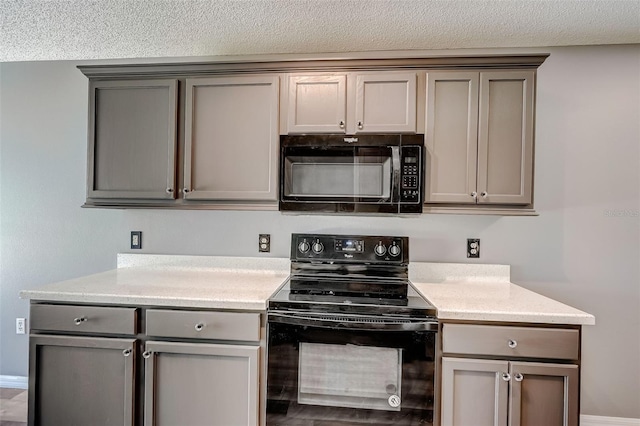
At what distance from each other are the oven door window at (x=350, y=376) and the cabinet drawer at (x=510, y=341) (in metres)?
0.25

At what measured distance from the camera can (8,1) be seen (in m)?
1.73

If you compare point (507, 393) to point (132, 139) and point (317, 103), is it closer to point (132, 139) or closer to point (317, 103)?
point (317, 103)

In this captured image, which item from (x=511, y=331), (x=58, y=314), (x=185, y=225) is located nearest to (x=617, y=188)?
(x=511, y=331)

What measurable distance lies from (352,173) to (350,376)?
97 cm

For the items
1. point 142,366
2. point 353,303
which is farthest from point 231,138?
point 142,366

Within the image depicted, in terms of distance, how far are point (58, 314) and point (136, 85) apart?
124cm

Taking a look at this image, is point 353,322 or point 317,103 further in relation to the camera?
point 317,103

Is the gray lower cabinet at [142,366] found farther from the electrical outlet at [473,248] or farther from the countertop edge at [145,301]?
the electrical outlet at [473,248]

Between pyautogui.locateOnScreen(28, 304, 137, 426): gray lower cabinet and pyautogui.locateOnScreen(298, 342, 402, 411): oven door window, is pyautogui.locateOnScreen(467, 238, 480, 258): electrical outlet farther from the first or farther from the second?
pyautogui.locateOnScreen(28, 304, 137, 426): gray lower cabinet

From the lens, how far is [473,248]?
2070 mm

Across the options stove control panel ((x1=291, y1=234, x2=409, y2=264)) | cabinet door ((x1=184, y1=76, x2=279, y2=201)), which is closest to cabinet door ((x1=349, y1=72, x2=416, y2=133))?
cabinet door ((x1=184, y1=76, x2=279, y2=201))

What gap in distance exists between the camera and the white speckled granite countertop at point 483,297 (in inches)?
54.5

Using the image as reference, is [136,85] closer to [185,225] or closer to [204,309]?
[185,225]

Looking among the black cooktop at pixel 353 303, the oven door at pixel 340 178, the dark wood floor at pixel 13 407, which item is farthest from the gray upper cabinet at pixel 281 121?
the dark wood floor at pixel 13 407
